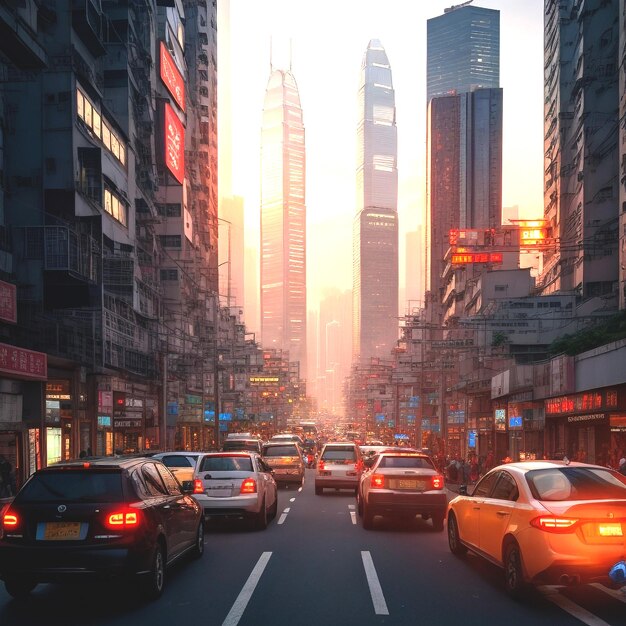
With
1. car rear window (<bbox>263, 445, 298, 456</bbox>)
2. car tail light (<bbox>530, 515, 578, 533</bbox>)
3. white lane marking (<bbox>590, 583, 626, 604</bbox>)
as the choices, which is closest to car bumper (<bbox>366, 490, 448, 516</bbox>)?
white lane marking (<bbox>590, 583, 626, 604</bbox>)

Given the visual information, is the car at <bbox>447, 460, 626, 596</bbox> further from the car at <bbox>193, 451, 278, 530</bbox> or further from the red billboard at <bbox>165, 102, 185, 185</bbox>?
the red billboard at <bbox>165, 102, 185, 185</bbox>

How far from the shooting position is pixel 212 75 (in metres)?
115

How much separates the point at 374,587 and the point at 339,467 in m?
17.7

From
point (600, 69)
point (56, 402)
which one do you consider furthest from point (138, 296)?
point (600, 69)

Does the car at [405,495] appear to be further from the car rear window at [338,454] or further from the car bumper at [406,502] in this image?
the car rear window at [338,454]

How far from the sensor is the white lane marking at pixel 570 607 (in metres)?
8.57

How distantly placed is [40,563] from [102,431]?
37.9 m

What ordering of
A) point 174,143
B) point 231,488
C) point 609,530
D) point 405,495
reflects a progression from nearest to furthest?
point 609,530 → point 231,488 → point 405,495 → point 174,143

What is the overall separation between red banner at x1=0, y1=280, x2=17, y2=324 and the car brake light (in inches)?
830

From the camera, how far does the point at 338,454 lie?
93.4ft

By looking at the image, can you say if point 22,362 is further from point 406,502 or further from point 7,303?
point 406,502

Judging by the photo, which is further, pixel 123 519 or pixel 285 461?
pixel 285 461

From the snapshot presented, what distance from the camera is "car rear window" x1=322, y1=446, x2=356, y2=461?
28.3 meters

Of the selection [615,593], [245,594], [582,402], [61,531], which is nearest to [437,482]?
[615,593]
